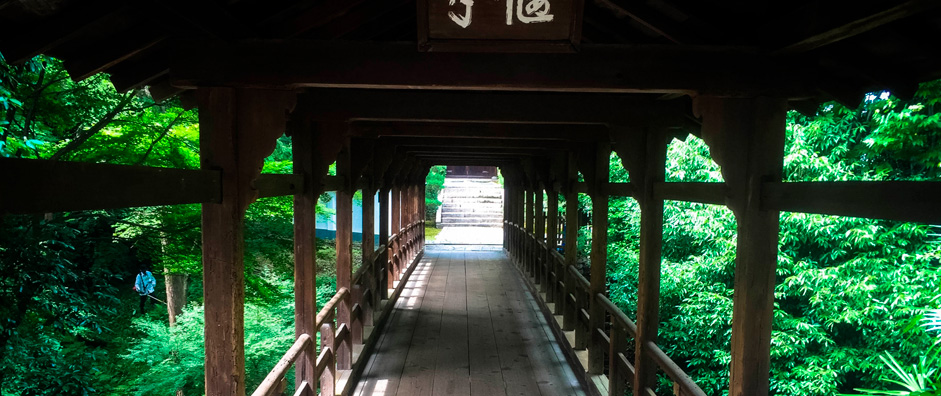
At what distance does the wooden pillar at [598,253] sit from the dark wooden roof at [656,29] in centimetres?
242

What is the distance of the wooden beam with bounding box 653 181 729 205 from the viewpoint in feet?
8.39

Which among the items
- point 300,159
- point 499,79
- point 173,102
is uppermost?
point 173,102

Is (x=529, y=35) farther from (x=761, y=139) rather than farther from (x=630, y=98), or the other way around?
(x=630, y=98)

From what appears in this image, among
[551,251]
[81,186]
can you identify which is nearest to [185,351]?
[551,251]

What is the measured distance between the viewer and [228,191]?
2.42 meters

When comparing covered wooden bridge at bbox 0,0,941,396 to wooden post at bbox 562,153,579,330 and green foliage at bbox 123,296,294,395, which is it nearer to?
wooden post at bbox 562,153,579,330

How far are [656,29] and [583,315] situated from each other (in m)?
3.77

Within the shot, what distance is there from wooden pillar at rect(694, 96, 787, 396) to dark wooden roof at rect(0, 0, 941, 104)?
157mm

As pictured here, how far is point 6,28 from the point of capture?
188 centimetres

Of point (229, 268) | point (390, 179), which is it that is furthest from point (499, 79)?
point (390, 179)

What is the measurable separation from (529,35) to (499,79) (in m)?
0.50

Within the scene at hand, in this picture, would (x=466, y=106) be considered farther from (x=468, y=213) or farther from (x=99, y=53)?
(x=468, y=213)

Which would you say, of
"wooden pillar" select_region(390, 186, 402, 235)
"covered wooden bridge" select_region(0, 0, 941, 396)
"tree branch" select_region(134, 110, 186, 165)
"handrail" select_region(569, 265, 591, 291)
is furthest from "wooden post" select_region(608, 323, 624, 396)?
"wooden pillar" select_region(390, 186, 402, 235)

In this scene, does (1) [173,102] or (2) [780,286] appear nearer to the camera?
(1) [173,102]
